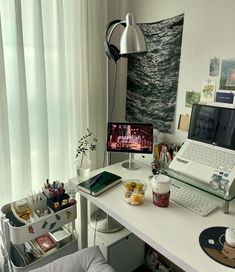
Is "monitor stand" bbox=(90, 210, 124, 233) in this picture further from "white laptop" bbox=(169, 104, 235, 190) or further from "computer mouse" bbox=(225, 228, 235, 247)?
"computer mouse" bbox=(225, 228, 235, 247)

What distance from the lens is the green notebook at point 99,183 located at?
1.30 metres

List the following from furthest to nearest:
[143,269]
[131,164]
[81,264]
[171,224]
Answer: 1. [143,269]
2. [131,164]
3. [81,264]
4. [171,224]

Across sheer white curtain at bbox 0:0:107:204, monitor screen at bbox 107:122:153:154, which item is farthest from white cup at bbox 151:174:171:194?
sheer white curtain at bbox 0:0:107:204

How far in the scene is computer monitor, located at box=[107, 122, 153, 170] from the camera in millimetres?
1564

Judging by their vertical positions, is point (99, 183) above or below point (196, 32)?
below

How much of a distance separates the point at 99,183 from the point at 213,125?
2.26ft

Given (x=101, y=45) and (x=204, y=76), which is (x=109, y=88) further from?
(x=204, y=76)

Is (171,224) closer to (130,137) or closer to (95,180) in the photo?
(95,180)

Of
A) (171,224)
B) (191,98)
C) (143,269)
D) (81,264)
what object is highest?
(191,98)

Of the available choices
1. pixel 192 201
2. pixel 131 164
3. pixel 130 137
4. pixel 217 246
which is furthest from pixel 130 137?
pixel 217 246

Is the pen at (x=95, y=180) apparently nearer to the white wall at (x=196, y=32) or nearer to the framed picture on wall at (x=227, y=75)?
the white wall at (x=196, y=32)

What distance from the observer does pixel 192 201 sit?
1.20 m

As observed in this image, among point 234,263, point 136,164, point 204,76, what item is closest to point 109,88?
point 136,164

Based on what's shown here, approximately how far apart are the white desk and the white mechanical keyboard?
0.02 m
